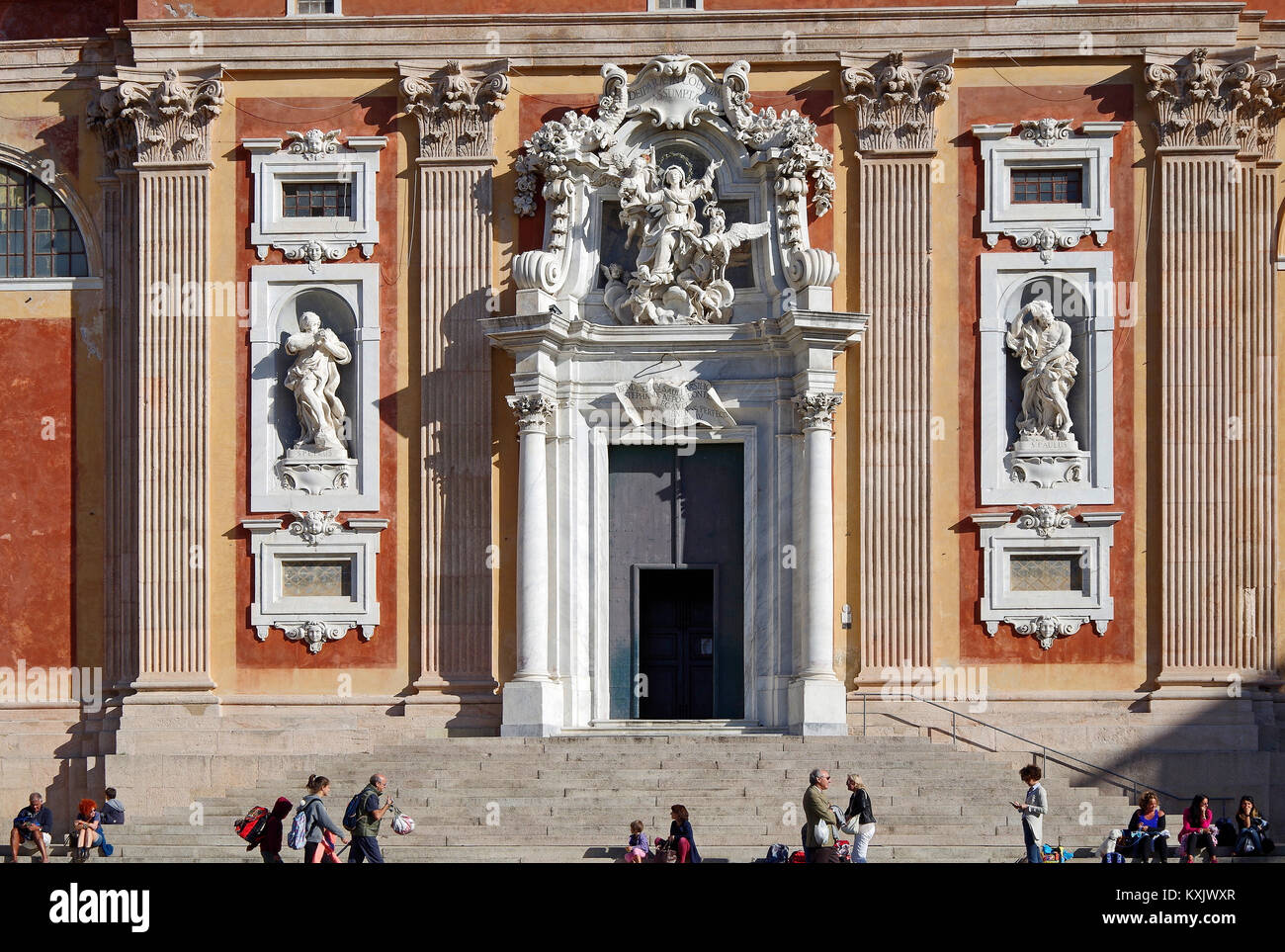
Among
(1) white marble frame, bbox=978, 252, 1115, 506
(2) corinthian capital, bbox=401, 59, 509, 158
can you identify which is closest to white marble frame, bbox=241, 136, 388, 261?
(2) corinthian capital, bbox=401, 59, 509, 158

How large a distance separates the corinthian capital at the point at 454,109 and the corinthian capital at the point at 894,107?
5154 millimetres

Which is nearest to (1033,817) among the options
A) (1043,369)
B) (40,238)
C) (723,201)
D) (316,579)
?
(1043,369)

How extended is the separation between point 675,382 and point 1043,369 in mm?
5309

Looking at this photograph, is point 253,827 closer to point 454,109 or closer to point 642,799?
point 642,799

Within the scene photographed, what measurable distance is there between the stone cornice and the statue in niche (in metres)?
1.85

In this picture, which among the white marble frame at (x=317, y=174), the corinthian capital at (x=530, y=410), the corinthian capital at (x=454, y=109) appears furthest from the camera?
the white marble frame at (x=317, y=174)

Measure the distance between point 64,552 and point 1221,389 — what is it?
56.5 ft

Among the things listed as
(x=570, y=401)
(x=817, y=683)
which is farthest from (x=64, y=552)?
(x=817, y=683)

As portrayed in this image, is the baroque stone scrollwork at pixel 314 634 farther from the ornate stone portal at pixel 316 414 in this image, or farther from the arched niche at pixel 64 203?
the arched niche at pixel 64 203

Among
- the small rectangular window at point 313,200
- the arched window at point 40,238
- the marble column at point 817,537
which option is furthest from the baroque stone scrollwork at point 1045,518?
the arched window at point 40,238

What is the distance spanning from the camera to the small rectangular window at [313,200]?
34.7 metres

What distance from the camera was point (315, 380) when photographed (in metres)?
34.0
